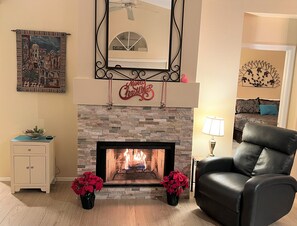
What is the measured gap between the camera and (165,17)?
3.07 m

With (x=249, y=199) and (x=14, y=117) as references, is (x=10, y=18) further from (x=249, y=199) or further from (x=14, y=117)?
(x=249, y=199)

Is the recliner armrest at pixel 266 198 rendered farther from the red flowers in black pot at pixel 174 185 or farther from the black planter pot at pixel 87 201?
the black planter pot at pixel 87 201

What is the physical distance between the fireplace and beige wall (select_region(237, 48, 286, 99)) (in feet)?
15.9

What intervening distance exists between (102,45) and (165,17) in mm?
798

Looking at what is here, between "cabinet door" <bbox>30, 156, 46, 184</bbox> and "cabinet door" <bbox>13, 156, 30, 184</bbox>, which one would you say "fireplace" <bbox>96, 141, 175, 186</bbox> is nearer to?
"cabinet door" <bbox>30, 156, 46, 184</bbox>

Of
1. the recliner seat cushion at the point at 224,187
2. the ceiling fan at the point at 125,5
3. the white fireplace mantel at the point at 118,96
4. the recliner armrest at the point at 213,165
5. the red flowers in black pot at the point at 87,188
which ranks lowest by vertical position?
the red flowers in black pot at the point at 87,188

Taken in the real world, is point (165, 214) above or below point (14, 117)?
below

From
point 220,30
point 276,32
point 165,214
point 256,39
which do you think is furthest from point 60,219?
point 276,32

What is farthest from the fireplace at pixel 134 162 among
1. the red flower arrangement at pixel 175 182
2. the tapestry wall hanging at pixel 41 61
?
the tapestry wall hanging at pixel 41 61

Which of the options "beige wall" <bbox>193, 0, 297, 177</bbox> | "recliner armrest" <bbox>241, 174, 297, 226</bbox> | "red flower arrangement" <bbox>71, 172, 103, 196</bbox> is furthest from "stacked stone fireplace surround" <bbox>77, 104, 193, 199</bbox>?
"recliner armrest" <bbox>241, 174, 297, 226</bbox>

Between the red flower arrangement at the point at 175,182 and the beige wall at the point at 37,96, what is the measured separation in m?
1.38

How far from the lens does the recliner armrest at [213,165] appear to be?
3.00 metres

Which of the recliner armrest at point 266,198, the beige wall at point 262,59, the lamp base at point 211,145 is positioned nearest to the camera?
the recliner armrest at point 266,198

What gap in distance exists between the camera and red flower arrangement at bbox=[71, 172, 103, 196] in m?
2.90
